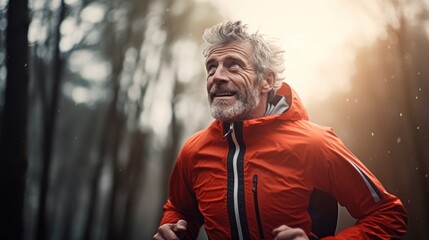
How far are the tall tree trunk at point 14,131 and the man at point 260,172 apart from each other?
3.66ft

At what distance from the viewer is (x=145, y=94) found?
3.64 metres

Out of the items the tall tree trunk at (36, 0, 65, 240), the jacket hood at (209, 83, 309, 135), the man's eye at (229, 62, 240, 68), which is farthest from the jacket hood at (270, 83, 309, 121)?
the tall tree trunk at (36, 0, 65, 240)

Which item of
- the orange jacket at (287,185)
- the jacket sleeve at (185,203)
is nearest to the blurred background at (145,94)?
the jacket sleeve at (185,203)

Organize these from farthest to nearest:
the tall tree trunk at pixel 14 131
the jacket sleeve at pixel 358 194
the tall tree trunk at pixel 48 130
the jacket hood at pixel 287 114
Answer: the tall tree trunk at pixel 48 130 → the tall tree trunk at pixel 14 131 → the jacket hood at pixel 287 114 → the jacket sleeve at pixel 358 194

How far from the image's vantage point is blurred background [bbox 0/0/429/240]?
2.32m

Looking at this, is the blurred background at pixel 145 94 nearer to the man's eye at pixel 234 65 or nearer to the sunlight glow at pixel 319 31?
the sunlight glow at pixel 319 31

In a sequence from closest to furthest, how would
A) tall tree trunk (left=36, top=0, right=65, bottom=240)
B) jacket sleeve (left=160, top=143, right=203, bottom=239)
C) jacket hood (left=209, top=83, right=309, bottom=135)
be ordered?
jacket hood (left=209, top=83, right=309, bottom=135) → jacket sleeve (left=160, top=143, right=203, bottom=239) → tall tree trunk (left=36, top=0, right=65, bottom=240)

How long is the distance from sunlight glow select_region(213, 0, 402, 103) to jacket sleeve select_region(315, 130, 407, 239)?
5.82ft

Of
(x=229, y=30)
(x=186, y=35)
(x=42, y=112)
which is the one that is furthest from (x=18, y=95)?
(x=186, y=35)

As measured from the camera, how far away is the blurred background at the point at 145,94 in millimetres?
2324

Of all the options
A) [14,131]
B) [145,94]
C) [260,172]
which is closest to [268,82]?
[260,172]

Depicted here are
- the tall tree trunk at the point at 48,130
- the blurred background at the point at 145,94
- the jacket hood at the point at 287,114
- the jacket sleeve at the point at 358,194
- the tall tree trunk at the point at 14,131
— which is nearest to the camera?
the jacket sleeve at the point at 358,194

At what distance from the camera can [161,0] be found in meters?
3.71

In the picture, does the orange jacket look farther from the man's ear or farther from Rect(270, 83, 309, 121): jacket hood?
the man's ear
